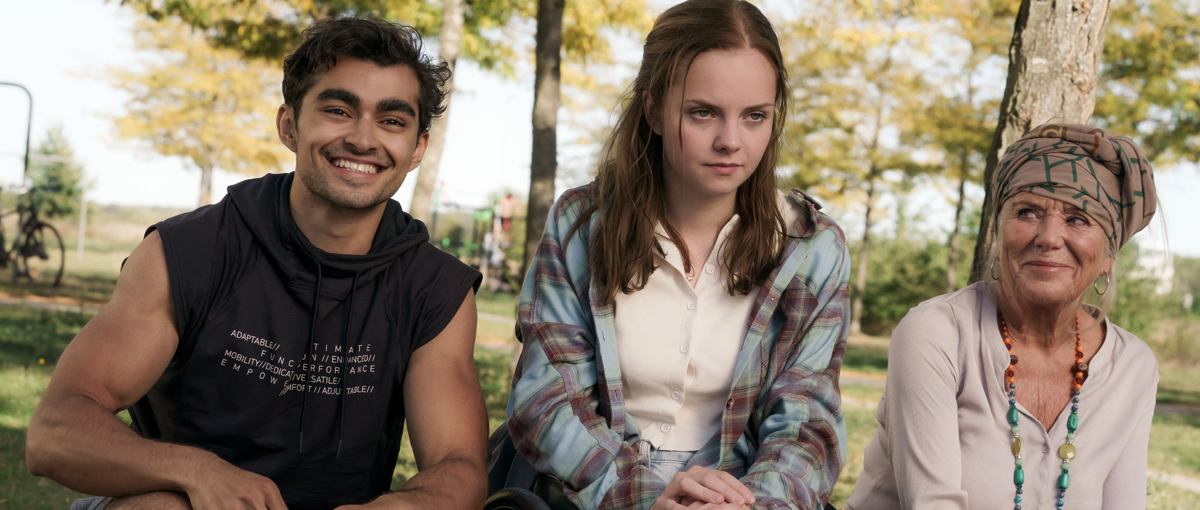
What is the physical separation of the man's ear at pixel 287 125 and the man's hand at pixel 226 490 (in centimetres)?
103

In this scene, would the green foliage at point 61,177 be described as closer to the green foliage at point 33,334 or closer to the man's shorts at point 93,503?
the green foliage at point 33,334

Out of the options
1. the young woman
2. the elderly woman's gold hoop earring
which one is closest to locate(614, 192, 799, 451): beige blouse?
the young woman

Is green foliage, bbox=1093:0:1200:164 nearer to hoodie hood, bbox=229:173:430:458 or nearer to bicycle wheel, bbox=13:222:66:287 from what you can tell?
hoodie hood, bbox=229:173:430:458

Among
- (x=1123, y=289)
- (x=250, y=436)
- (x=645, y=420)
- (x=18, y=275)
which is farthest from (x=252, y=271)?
(x=1123, y=289)

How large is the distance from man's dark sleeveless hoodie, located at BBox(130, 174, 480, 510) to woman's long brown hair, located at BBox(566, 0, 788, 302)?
0.54 metres

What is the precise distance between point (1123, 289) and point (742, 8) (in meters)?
17.4

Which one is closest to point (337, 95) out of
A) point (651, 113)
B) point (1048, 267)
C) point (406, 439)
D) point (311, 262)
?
point (311, 262)

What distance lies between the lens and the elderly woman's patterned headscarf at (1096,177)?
2.47 metres

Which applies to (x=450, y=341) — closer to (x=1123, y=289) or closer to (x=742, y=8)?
(x=742, y=8)

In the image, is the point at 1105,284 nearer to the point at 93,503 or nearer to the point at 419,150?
the point at 419,150

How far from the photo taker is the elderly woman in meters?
2.50

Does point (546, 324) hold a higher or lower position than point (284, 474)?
higher

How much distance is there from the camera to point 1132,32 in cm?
1336

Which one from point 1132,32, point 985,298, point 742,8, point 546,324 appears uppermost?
point 1132,32
